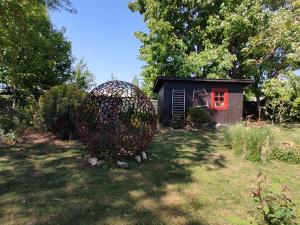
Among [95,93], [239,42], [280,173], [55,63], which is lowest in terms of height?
[280,173]

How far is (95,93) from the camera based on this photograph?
265 inches

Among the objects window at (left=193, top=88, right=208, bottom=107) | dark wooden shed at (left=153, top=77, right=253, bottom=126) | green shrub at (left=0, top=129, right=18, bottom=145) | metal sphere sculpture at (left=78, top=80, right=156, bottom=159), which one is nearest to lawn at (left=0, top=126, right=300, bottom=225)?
metal sphere sculpture at (left=78, top=80, right=156, bottom=159)

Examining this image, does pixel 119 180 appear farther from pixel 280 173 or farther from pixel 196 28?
pixel 196 28

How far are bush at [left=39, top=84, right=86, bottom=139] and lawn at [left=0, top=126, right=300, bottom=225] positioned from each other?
2050mm

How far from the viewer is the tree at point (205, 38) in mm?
18969

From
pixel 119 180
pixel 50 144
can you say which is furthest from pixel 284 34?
pixel 50 144

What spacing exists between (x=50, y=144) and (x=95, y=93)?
3262 millimetres

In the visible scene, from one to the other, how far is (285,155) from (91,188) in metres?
4.83

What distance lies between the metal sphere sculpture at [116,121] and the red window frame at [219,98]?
10.1 m

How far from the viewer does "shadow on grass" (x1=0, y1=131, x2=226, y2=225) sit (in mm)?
3723

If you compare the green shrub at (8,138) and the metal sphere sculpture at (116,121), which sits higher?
the metal sphere sculpture at (116,121)

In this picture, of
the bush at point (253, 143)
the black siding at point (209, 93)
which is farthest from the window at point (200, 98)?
the bush at point (253, 143)

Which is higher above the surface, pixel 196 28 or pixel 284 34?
pixel 196 28

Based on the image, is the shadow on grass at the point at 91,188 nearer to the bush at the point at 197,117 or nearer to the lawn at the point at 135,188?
the lawn at the point at 135,188
